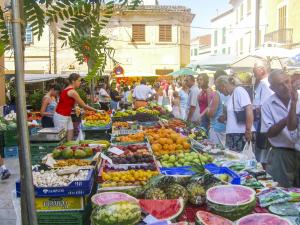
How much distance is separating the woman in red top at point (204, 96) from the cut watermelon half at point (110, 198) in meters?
4.78

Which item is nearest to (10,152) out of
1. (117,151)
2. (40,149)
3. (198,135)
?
(40,149)

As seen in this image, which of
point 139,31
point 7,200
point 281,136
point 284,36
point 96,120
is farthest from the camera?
point 139,31

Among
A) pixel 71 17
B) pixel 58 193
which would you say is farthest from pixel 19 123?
pixel 58 193

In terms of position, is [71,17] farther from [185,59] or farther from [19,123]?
[185,59]

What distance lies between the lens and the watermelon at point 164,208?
113 inches

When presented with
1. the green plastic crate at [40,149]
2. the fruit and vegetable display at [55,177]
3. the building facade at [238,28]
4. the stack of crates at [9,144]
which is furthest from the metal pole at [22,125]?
the building facade at [238,28]

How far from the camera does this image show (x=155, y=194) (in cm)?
312

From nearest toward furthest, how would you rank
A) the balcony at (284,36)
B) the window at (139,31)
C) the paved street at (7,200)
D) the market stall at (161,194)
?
the market stall at (161,194) → the paved street at (7,200) → the balcony at (284,36) → the window at (139,31)

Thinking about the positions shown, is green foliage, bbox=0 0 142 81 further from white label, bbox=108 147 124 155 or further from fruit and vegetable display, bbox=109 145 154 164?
white label, bbox=108 147 124 155

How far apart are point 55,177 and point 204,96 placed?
16.5 ft

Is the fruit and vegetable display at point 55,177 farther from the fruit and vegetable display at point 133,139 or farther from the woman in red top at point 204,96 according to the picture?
the woman in red top at point 204,96

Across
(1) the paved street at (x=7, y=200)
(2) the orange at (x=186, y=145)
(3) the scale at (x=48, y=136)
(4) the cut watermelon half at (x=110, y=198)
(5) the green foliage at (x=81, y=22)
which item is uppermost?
(5) the green foliage at (x=81, y=22)

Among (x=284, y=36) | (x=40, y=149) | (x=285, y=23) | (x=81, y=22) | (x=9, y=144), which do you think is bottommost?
(x=9, y=144)

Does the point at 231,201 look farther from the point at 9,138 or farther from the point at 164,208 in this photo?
the point at 9,138
